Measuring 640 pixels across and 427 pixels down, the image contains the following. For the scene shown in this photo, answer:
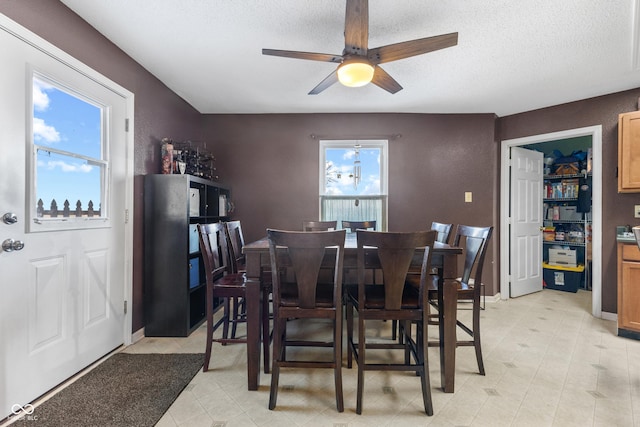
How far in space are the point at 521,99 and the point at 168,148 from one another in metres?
3.93

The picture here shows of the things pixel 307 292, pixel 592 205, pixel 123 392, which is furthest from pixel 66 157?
pixel 592 205

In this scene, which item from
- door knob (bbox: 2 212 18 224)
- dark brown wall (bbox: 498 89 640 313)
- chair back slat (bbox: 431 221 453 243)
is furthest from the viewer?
dark brown wall (bbox: 498 89 640 313)

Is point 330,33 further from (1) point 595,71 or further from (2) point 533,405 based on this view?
(2) point 533,405

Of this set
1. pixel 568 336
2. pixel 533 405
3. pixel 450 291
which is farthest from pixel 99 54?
pixel 568 336

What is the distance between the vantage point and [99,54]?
82.7 inches

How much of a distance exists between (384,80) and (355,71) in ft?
1.36

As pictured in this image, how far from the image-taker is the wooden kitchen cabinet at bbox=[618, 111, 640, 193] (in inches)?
106

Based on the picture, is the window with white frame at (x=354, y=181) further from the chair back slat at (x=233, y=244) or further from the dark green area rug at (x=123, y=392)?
the dark green area rug at (x=123, y=392)

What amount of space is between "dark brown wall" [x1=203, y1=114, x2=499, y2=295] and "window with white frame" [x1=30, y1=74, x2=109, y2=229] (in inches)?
69.0

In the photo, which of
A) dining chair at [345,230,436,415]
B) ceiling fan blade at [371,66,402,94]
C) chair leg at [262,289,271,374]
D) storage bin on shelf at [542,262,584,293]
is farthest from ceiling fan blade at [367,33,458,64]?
storage bin on shelf at [542,262,584,293]

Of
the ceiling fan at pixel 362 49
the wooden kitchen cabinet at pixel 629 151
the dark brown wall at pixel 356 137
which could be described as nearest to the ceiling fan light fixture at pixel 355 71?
the ceiling fan at pixel 362 49

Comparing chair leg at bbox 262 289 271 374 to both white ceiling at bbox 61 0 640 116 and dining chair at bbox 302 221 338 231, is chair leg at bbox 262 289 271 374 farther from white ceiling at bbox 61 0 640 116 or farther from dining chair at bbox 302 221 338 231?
white ceiling at bbox 61 0 640 116

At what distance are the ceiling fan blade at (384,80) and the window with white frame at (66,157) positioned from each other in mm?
2101

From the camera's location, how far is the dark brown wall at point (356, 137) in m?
3.71
